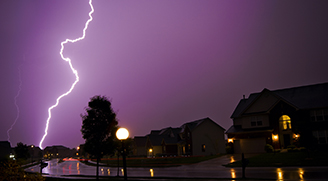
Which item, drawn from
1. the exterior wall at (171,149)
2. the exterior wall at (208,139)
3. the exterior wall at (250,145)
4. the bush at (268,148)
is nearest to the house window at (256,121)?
the exterior wall at (250,145)

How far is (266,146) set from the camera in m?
40.7

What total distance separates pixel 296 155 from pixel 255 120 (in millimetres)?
12476

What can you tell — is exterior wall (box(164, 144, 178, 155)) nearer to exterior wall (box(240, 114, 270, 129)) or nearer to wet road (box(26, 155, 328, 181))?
exterior wall (box(240, 114, 270, 129))

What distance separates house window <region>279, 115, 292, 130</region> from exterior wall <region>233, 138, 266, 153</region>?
379cm

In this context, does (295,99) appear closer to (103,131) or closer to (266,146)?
(266,146)

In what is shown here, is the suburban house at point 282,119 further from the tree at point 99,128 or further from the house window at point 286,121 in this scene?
the tree at point 99,128

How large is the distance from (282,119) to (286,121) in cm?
63

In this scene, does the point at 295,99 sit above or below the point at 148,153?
above

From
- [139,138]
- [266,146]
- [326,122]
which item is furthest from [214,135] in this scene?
[139,138]

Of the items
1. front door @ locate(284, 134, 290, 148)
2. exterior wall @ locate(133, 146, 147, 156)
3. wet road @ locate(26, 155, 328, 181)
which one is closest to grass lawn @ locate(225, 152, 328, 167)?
wet road @ locate(26, 155, 328, 181)

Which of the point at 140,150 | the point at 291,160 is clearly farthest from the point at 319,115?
the point at 140,150

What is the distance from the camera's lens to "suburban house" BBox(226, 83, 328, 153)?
38.4 metres

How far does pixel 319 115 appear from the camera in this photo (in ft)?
127

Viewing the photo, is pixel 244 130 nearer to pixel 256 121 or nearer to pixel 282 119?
pixel 256 121
